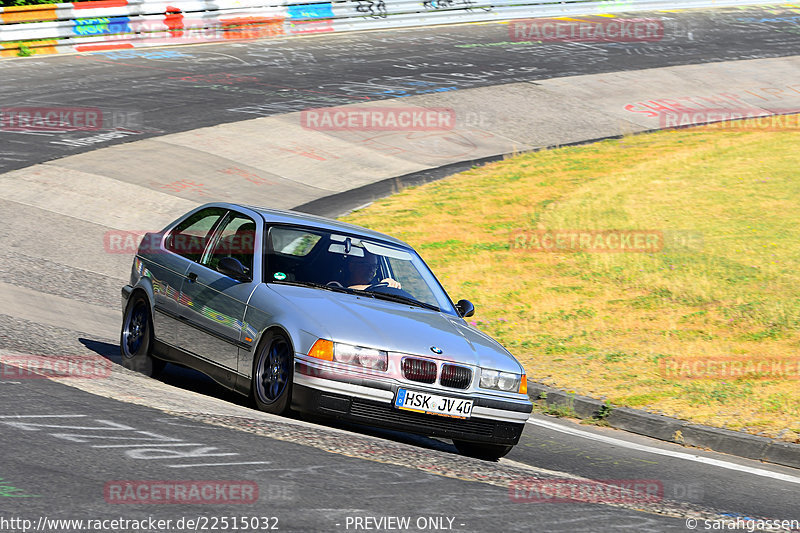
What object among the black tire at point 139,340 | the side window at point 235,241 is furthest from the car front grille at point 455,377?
the black tire at point 139,340

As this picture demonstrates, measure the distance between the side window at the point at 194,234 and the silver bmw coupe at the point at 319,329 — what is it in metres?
0.02

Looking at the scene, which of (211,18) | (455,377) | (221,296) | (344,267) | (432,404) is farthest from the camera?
(211,18)

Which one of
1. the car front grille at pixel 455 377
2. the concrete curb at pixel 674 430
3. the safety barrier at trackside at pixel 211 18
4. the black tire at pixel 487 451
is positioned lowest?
the concrete curb at pixel 674 430

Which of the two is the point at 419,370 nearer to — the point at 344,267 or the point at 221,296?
the point at 344,267

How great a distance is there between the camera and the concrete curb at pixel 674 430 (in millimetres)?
8609

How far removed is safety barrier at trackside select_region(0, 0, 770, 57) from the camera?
94.6ft

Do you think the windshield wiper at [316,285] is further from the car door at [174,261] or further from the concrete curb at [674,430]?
the concrete curb at [674,430]

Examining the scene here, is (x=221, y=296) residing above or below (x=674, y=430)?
above

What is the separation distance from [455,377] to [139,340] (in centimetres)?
333

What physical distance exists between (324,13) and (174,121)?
13805 millimetres

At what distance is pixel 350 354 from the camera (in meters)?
7.08

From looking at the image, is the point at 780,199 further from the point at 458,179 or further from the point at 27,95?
the point at 27,95

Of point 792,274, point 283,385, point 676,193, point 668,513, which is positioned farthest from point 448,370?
point 676,193

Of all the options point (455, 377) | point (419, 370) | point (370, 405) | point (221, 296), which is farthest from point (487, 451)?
point (221, 296)
